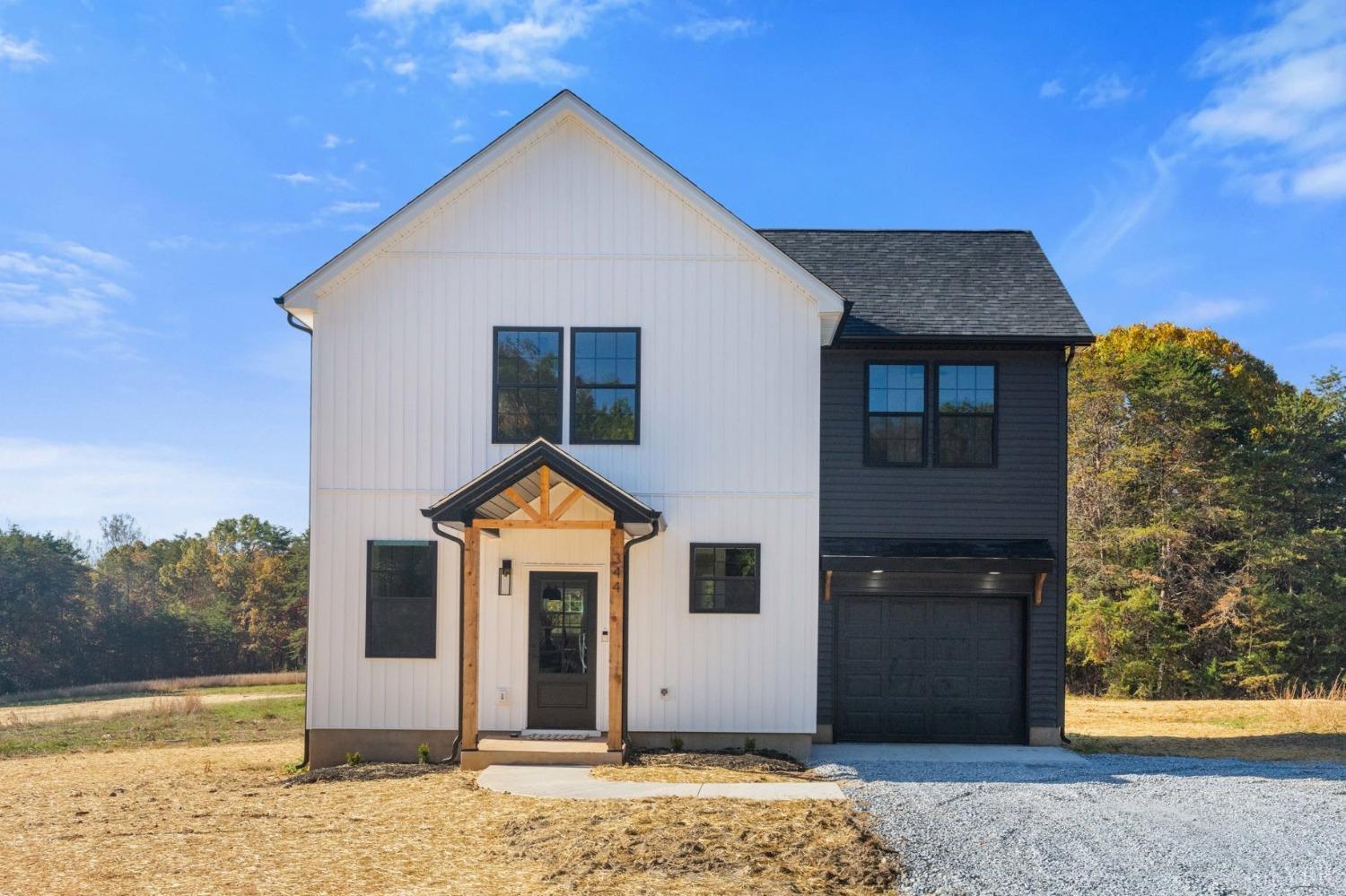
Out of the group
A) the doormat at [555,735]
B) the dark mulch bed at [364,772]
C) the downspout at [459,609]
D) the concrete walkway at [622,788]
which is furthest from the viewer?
the doormat at [555,735]

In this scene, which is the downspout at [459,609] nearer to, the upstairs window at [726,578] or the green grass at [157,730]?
the upstairs window at [726,578]

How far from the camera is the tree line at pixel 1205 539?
996 inches

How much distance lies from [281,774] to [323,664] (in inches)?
53.3

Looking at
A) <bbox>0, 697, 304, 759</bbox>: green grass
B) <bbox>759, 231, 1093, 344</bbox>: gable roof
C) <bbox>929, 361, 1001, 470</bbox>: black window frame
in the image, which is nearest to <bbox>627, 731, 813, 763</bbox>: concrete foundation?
<bbox>929, 361, 1001, 470</bbox>: black window frame

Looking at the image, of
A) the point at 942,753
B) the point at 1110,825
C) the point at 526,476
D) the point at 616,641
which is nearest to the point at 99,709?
the point at 526,476

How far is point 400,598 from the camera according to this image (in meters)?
12.8

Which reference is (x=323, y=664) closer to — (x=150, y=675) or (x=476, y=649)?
(x=476, y=649)

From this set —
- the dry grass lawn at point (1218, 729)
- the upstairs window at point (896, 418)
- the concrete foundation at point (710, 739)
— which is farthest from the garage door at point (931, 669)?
the upstairs window at point (896, 418)

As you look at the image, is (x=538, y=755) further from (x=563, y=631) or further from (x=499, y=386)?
(x=499, y=386)

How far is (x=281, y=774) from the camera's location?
12211mm

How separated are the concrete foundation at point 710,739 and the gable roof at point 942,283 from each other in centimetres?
519

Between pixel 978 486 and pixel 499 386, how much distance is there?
648 cm

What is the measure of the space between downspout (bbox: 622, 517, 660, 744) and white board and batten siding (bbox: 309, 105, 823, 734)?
180mm

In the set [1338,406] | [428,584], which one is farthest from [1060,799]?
[1338,406]
